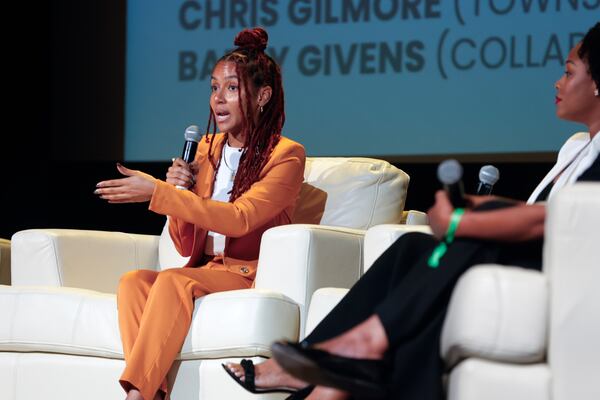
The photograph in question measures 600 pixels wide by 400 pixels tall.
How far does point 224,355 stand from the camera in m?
2.62

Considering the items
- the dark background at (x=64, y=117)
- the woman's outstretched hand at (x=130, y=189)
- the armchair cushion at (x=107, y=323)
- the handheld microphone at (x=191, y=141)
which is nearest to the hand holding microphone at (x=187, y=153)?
the handheld microphone at (x=191, y=141)

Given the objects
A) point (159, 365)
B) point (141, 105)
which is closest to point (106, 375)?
point (159, 365)

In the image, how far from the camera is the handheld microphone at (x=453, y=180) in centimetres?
194

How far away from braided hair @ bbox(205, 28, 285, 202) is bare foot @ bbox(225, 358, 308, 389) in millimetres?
883

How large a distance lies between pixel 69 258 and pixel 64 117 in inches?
115

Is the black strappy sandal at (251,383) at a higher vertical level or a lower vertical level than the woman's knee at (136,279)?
lower

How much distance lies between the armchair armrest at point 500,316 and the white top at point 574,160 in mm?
488

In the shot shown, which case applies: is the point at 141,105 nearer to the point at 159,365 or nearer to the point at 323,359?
the point at 159,365

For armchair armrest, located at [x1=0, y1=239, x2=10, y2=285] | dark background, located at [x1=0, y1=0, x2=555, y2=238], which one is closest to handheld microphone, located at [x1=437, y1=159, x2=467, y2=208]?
armchair armrest, located at [x1=0, y1=239, x2=10, y2=285]

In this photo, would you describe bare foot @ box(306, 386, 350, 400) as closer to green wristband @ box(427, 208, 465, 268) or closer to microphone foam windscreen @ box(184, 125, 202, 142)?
green wristband @ box(427, 208, 465, 268)

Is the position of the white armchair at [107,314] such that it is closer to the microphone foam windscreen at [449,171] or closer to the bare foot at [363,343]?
the bare foot at [363,343]

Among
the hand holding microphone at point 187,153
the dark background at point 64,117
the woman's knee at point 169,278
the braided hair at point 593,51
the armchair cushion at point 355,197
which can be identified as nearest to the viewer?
the braided hair at point 593,51

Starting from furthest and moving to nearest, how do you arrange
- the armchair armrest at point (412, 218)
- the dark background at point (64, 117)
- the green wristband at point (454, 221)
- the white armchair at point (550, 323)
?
the dark background at point (64, 117)
the armchair armrest at point (412, 218)
the green wristband at point (454, 221)
the white armchair at point (550, 323)

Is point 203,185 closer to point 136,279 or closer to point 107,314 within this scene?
point 136,279
